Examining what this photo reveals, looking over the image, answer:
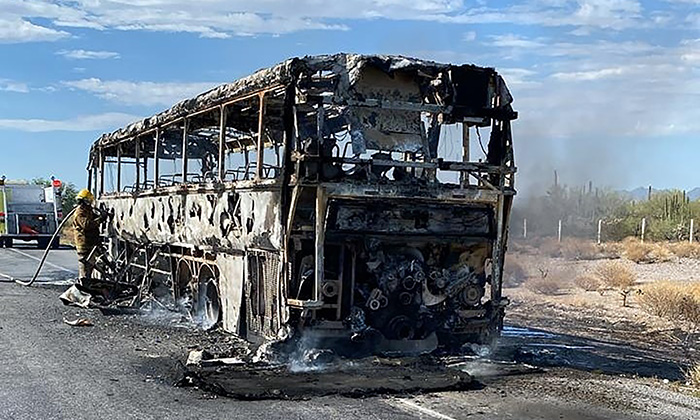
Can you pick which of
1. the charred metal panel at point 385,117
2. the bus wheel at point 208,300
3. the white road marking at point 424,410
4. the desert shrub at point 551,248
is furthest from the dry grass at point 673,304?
the desert shrub at point 551,248

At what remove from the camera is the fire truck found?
3716 centimetres

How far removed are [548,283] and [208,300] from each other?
11.9m

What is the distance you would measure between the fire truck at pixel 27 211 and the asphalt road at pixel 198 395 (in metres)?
25.7

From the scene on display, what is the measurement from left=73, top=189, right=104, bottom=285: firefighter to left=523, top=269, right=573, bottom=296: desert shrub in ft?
36.1

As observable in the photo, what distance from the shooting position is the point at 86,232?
18000 mm

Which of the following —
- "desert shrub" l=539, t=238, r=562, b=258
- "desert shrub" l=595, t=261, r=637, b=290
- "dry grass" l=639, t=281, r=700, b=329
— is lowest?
"desert shrub" l=539, t=238, r=562, b=258

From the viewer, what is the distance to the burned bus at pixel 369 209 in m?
10.8

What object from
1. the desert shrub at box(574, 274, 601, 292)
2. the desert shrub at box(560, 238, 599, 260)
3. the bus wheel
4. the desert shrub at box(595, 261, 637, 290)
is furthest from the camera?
the desert shrub at box(560, 238, 599, 260)

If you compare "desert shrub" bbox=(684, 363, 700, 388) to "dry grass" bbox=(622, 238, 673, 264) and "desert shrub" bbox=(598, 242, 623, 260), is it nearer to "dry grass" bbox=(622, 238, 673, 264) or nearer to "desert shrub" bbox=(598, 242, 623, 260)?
"dry grass" bbox=(622, 238, 673, 264)

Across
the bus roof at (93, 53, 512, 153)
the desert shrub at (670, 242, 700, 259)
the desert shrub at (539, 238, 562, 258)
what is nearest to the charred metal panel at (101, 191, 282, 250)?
the bus roof at (93, 53, 512, 153)

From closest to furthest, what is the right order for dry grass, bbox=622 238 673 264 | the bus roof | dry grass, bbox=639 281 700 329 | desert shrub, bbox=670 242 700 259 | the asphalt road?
the asphalt road, the bus roof, dry grass, bbox=639 281 700 329, dry grass, bbox=622 238 673 264, desert shrub, bbox=670 242 700 259

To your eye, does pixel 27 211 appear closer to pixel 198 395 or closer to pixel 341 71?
pixel 341 71

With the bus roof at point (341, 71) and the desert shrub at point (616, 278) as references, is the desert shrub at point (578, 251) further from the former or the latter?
the bus roof at point (341, 71)

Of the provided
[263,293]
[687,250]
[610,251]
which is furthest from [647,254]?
[263,293]
